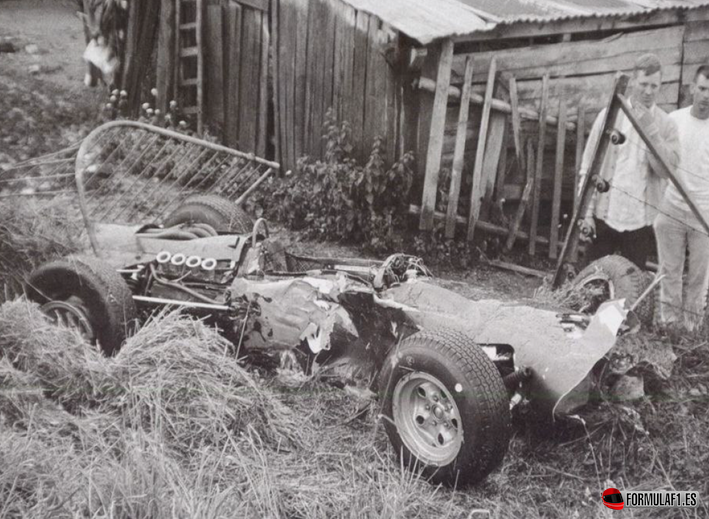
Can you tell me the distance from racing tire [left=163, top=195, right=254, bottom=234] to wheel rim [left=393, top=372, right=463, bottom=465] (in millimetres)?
2805

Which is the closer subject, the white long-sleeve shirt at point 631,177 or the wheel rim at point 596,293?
the wheel rim at point 596,293

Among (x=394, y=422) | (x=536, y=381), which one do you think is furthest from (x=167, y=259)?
(x=536, y=381)

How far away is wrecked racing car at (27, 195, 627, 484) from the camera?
175 inches

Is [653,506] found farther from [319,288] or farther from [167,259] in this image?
[167,259]

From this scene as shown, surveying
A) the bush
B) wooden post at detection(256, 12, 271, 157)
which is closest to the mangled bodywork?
the bush

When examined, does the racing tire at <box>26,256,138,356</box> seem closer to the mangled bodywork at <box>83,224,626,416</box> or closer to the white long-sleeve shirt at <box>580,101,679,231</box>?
the mangled bodywork at <box>83,224,626,416</box>

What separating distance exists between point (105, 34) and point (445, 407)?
9.31m

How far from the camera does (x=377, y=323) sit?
17.1 feet

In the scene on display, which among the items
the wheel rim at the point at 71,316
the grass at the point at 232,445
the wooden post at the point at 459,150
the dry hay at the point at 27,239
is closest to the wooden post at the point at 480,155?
the wooden post at the point at 459,150

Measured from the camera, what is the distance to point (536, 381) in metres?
4.61

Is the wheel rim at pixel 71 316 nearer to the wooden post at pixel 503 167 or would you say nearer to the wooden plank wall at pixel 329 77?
the wooden plank wall at pixel 329 77

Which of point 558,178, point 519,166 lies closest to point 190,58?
point 519,166

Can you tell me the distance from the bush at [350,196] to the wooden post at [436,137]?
0.21m

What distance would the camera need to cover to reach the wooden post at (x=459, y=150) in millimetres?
8688
